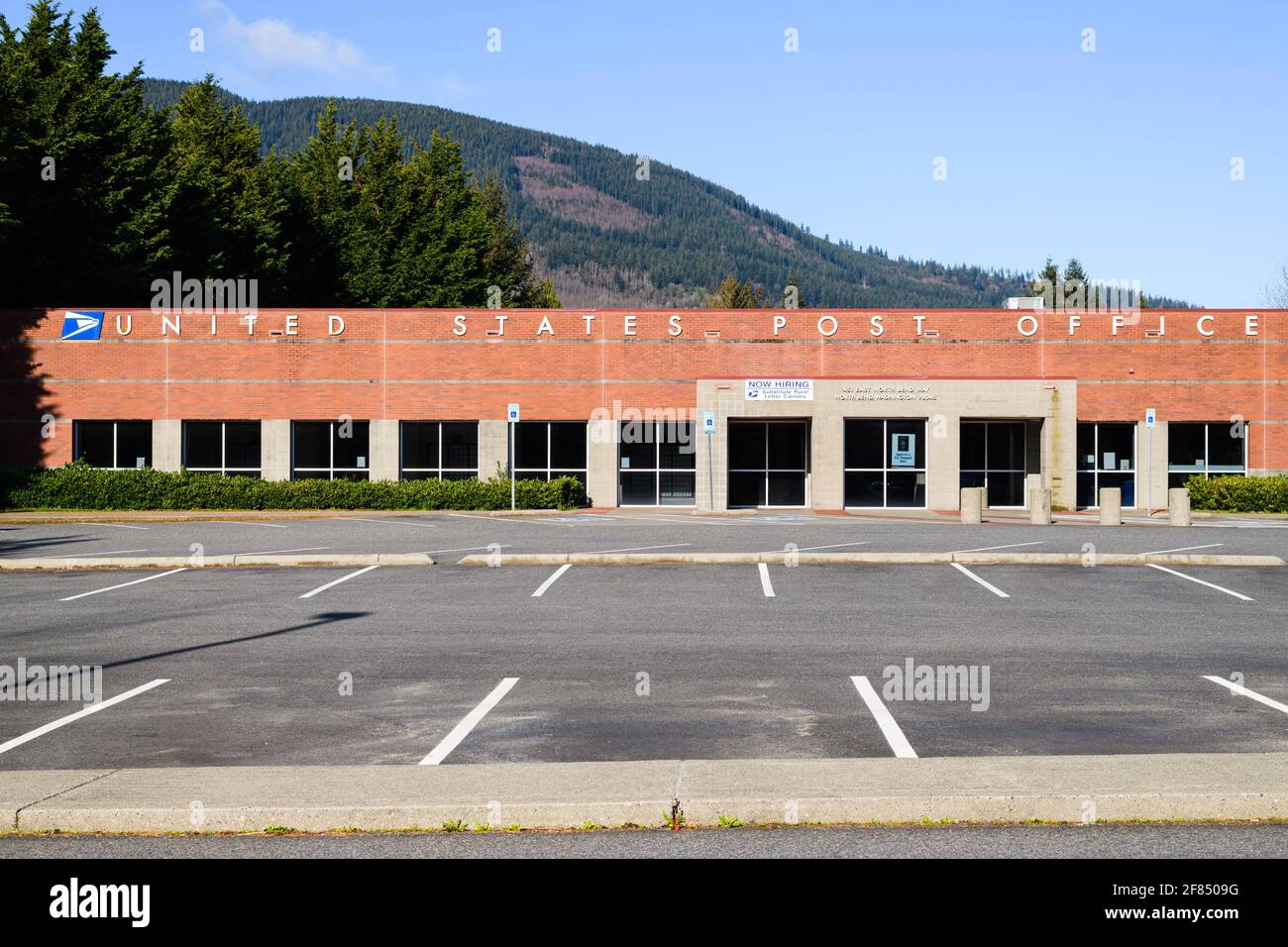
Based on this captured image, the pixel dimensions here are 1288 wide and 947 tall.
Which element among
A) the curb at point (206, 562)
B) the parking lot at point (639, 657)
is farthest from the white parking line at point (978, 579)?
the curb at point (206, 562)

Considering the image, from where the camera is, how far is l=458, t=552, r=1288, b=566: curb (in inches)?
811

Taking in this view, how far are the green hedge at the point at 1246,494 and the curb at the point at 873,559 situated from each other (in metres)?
18.6

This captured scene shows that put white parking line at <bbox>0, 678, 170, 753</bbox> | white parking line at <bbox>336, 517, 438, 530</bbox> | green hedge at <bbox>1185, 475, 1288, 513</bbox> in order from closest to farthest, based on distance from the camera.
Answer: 1. white parking line at <bbox>0, 678, 170, 753</bbox>
2. white parking line at <bbox>336, 517, 438, 530</bbox>
3. green hedge at <bbox>1185, 475, 1288, 513</bbox>

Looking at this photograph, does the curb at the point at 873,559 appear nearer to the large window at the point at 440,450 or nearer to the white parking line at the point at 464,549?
the white parking line at the point at 464,549

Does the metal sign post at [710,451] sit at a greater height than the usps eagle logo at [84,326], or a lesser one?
lesser

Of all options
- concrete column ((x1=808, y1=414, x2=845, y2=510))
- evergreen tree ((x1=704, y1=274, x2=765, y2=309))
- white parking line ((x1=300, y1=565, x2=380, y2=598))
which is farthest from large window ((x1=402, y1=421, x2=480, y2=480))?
evergreen tree ((x1=704, y1=274, x2=765, y2=309))

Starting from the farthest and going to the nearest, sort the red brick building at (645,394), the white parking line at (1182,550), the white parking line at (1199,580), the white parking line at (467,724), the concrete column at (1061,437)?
the red brick building at (645,394) < the concrete column at (1061,437) < the white parking line at (1182,550) < the white parking line at (1199,580) < the white parking line at (467,724)

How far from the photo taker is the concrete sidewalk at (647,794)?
731cm

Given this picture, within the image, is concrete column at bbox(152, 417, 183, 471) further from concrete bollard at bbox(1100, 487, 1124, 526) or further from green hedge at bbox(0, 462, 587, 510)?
concrete bollard at bbox(1100, 487, 1124, 526)

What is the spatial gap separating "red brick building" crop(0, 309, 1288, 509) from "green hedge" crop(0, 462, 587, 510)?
328cm

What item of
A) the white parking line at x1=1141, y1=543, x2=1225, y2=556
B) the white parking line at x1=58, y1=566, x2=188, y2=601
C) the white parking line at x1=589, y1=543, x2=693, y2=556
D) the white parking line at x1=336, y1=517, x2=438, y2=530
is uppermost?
the white parking line at x1=1141, y1=543, x2=1225, y2=556

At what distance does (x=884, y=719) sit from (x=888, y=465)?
31.0 metres
